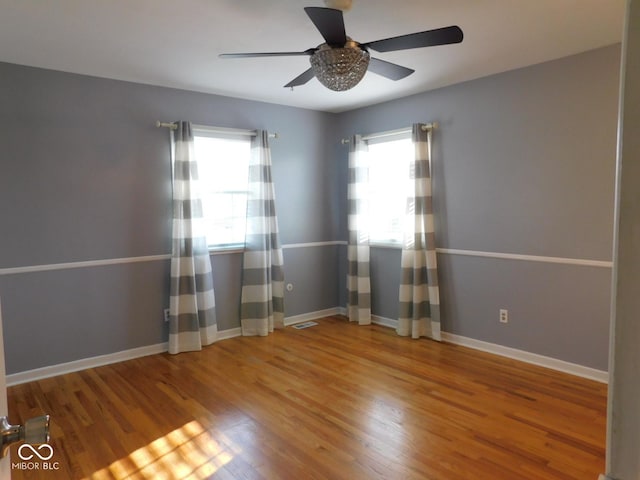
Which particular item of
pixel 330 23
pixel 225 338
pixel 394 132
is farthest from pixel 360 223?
pixel 330 23

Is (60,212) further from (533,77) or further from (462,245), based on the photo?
(533,77)

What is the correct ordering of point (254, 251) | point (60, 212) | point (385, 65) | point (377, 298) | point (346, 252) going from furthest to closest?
point (346, 252) → point (377, 298) → point (254, 251) → point (60, 212) → point (385, 65)

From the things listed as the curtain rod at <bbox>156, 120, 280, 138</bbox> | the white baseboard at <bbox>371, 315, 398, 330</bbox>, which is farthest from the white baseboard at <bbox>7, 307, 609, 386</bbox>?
the curtain rod at <bbox>156, 120, 280, 138</bbox>

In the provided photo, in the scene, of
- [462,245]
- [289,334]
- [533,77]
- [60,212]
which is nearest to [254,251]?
[289,334]

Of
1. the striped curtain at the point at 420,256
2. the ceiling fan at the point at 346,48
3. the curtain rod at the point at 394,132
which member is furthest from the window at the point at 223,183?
the ceiling fan at the point at 346,48

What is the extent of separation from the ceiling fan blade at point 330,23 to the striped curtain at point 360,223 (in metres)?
2.55

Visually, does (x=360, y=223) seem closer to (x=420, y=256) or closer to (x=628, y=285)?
(x=420, y=256)

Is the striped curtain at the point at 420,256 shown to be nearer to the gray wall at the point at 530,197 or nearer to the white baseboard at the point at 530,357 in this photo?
the gray wall at the point at 530,197

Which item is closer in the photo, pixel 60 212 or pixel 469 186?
pixel 60 212

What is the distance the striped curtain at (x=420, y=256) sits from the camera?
13.1 feet

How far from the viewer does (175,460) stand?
2.20 meters

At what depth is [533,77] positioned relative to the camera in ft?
10.9

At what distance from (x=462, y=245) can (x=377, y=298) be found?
124 centimetres

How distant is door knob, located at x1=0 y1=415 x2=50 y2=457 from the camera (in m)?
0.70
